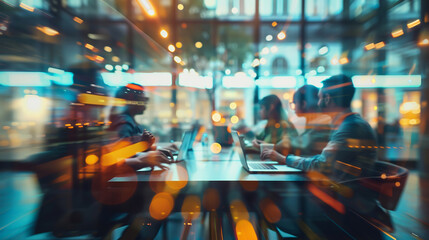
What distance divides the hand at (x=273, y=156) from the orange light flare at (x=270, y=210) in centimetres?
76

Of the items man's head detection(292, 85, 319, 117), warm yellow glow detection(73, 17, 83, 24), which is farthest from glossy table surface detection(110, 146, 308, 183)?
warm yellow glow detection(73, 17, 83, 24)

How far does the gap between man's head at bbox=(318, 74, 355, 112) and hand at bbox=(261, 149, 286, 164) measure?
2.39 ft

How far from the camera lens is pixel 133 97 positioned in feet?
6.72

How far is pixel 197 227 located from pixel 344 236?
4.74 feet

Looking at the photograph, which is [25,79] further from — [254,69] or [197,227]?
[254,69]

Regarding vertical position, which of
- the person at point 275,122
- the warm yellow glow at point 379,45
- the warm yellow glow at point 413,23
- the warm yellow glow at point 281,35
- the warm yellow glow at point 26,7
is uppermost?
the warm yellow glow at point 281,35

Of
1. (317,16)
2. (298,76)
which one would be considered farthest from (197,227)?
(317,16)

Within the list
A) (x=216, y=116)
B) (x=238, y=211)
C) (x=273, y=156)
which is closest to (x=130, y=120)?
(x=273, y=156)

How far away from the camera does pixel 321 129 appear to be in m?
2.56

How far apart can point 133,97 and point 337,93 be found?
2.25 metres

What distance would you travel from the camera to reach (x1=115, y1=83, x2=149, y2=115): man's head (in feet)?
6.46

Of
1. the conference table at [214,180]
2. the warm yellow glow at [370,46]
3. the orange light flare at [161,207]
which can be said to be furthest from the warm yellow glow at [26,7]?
the warm yellow glow at [370,46]

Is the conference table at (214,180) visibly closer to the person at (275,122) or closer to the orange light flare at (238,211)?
the orange light flare at (238,211)

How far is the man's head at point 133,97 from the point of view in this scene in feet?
6.46
